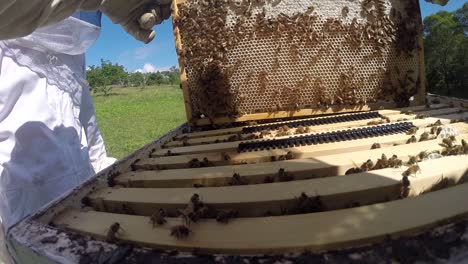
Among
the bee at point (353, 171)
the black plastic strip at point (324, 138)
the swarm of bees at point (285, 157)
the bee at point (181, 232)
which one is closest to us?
the bee at point (181, 232)

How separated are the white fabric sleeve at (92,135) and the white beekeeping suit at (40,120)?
0.39 m

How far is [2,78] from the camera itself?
2.53 m

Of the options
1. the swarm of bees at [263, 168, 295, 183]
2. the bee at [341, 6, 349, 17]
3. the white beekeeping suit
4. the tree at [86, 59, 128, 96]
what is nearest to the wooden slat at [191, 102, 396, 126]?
the bee at [341, 6, 349, 17]

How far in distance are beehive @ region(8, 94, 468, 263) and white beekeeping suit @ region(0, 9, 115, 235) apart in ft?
4.01

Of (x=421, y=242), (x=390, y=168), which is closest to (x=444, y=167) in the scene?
(x=390, y=168)

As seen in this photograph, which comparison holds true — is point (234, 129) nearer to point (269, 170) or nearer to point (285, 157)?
point (285, 157)

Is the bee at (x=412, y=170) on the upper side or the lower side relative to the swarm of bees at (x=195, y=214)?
upper

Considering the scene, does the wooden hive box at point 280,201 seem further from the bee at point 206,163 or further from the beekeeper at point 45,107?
the beekeeper at point 45,107

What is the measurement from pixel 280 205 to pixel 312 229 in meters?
0.20

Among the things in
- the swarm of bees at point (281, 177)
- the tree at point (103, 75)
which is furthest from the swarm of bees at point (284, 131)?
the tree at point (103, 75)

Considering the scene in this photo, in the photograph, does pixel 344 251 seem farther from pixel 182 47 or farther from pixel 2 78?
pixel 2 78

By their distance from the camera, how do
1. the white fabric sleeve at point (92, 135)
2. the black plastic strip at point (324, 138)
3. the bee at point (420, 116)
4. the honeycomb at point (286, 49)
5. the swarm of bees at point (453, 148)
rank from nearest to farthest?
the swarm of bees at point (453, 148), the black plastic strip at point (324, 138), the bee at point (420, 116), the honeycomb at point (286, 49), the white fabric sleeve at point (92, 135)

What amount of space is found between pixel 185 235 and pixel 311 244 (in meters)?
0.33

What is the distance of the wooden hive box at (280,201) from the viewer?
81 centimetres
